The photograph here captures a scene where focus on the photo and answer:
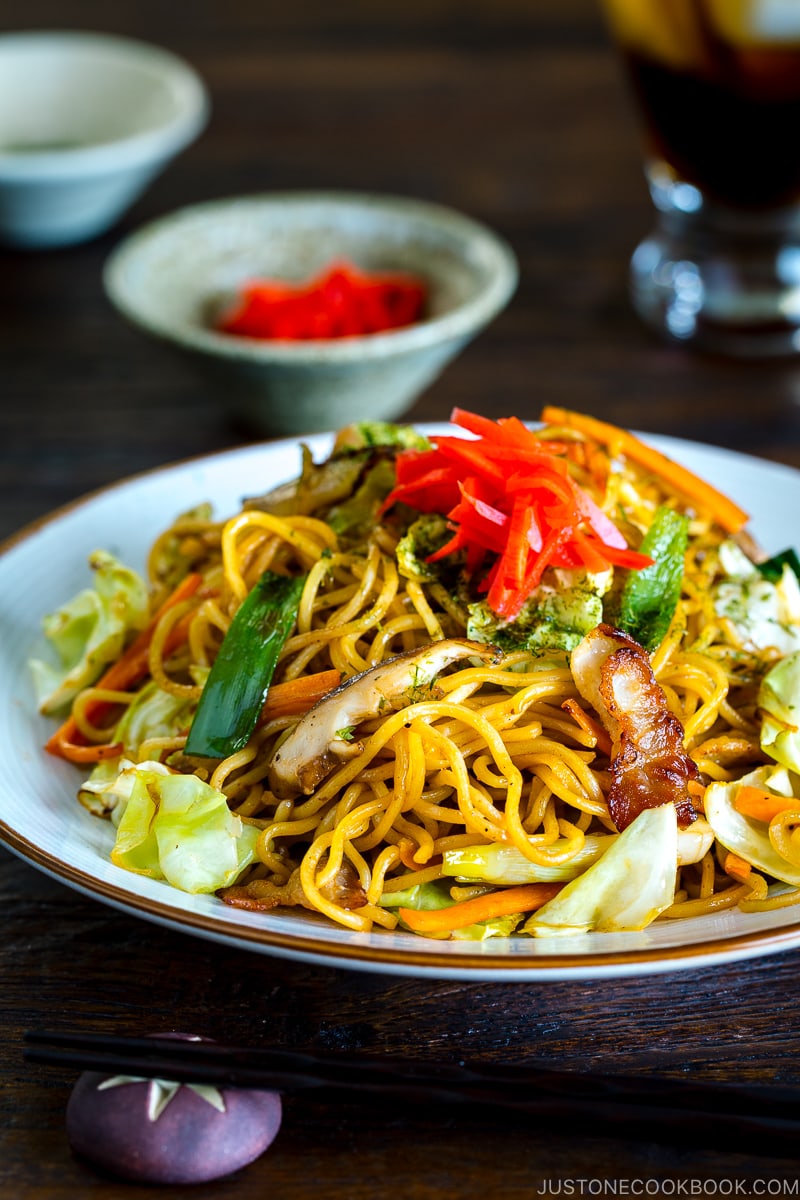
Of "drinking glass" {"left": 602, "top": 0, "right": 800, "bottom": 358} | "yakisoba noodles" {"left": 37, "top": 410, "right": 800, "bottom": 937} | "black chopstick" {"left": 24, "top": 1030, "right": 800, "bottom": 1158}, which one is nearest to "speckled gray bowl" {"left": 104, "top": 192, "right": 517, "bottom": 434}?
"drinking glass" {"left": 602, "top": 0, "right": 800, "bottom": 358}

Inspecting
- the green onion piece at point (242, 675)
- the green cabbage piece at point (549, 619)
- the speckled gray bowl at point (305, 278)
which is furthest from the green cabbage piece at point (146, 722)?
the speckled gray bowl at point (305, 278)

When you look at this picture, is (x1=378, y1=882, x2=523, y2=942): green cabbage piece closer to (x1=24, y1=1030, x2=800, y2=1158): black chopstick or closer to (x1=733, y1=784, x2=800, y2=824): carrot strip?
(x1=24, y1=1030, x2=800, y2=1158): black chopstick

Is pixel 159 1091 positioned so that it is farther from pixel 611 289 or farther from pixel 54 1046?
pixel 611 289

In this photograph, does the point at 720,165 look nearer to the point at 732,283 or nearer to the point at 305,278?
the point at 732,283

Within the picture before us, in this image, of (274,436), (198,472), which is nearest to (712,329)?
(274,436)

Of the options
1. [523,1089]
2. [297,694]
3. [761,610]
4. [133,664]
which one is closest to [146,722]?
[133,664]

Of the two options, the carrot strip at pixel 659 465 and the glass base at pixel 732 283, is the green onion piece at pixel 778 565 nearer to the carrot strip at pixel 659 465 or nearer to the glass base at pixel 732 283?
the carrot strip at pixel 659 465
